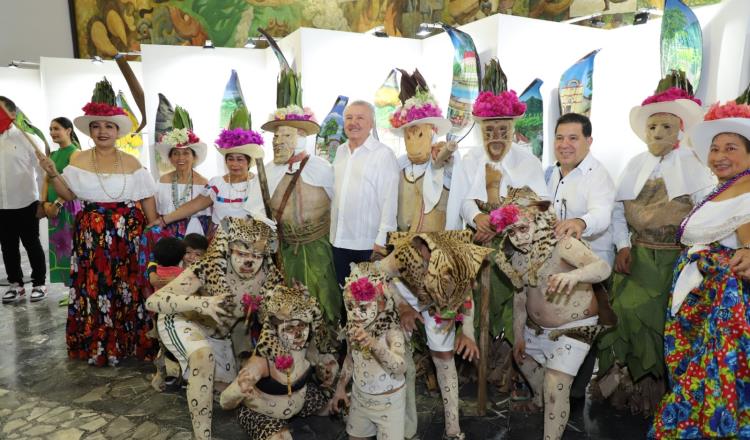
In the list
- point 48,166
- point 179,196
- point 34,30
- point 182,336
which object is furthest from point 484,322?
point 34,30

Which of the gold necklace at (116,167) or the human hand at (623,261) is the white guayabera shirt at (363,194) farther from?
the gold necklace at (116,167)

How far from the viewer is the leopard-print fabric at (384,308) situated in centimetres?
254

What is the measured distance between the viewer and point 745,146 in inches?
95.6

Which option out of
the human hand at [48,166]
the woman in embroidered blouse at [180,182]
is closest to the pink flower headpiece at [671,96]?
the woman in embroidered blouse at [180,182]

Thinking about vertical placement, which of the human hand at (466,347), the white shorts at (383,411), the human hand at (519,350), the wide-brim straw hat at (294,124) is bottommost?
the white shorts at (383,411)

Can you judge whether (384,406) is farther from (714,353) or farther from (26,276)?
(26,276)

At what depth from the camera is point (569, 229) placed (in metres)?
2.69

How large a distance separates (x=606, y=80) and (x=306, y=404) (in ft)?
13.2

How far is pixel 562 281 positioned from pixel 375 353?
0.94 meters

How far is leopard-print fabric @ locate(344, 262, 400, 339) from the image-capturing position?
2.54 meters

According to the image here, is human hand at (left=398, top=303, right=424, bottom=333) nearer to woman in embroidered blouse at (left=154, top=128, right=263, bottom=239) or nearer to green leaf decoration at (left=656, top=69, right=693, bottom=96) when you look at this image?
woman in embroidered blouse at (left=154, top=128, right=263, bottom=239)

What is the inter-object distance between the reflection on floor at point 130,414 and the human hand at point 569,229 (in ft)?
3.85

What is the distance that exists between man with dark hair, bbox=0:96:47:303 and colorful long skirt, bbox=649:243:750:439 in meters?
6.01

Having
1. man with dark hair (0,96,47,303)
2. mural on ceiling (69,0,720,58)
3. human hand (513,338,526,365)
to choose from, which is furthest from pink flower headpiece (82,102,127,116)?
mural on ceiling (69,0,720,58)
